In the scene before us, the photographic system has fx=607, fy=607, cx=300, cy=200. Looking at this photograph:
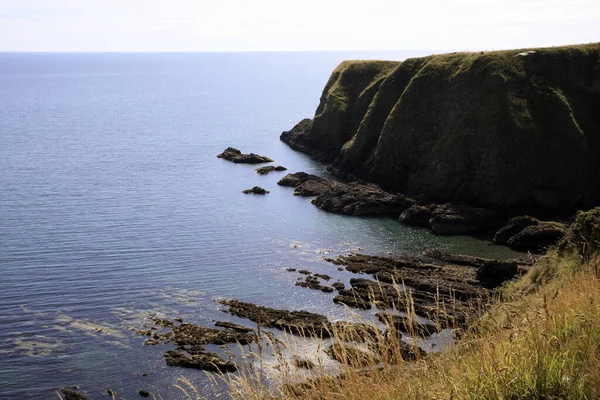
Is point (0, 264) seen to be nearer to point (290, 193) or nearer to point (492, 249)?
point (290, 193)

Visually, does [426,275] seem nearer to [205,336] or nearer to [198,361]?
[205,336]

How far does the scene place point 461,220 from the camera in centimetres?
6075

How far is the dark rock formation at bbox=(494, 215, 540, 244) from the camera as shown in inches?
2219

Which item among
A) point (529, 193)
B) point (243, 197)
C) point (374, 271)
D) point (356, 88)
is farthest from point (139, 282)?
point (356, 88)

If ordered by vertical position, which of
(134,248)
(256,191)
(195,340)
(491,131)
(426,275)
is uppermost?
(491,131)

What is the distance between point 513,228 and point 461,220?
18.5 feet

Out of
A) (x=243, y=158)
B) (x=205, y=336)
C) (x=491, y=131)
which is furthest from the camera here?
(x=243, y=158)

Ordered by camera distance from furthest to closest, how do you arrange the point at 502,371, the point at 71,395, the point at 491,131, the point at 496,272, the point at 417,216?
the point at 491,131
the point at 417,216
the point at 496,272
the point at 71,395
the point at 502,371

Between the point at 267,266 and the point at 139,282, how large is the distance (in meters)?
10.5

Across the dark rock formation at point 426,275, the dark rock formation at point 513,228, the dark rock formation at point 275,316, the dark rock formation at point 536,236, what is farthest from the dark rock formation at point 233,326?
the dark rock formation at point 513,228

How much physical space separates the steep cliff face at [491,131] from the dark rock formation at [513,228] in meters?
7.25

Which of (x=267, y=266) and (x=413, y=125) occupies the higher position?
(x=413, y=125)

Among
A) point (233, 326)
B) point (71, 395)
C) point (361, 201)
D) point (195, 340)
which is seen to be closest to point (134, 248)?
point (233, 326)

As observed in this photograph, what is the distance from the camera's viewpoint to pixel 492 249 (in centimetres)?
5497
